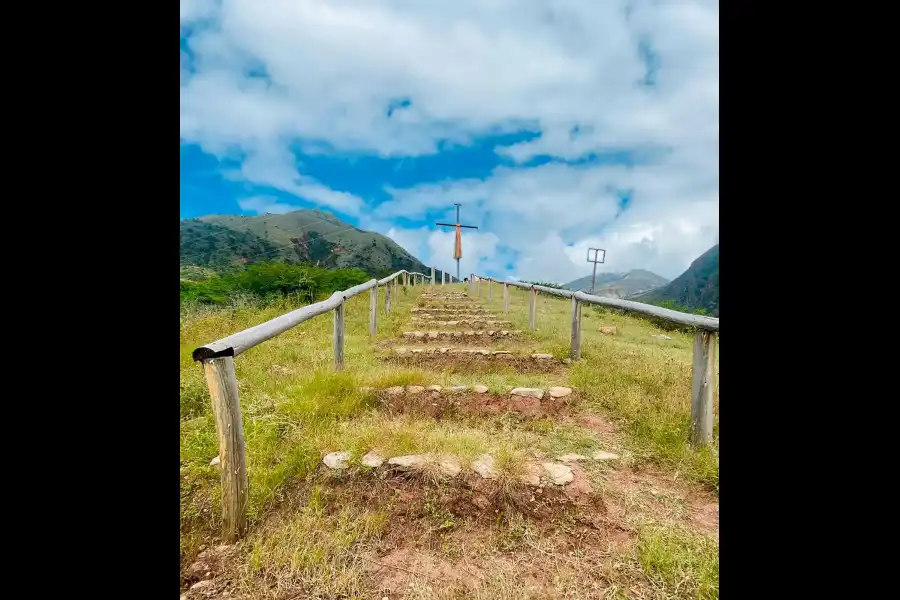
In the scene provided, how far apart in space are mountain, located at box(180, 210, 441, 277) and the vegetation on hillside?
4.50 m

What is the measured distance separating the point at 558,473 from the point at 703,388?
1425mm

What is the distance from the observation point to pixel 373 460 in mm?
2617

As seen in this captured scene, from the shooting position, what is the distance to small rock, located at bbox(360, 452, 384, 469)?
2.57m

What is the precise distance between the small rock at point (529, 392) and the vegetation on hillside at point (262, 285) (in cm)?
667

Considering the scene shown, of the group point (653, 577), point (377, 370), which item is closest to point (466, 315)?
point (377, 370)

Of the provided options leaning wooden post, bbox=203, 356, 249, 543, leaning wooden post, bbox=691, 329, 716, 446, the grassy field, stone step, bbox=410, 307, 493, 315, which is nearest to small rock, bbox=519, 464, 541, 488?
the grassy field

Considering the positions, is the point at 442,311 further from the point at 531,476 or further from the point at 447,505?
the point at 447,505

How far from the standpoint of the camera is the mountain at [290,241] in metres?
21.4

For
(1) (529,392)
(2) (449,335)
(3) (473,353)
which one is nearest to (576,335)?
Result: (3) (473,353)

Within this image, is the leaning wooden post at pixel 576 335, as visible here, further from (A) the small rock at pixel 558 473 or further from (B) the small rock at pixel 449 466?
(B) the small rock at pixel 449 466

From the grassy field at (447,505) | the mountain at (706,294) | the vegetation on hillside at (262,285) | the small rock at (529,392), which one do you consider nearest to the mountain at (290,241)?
the vegetation on hillside at (262,285)
